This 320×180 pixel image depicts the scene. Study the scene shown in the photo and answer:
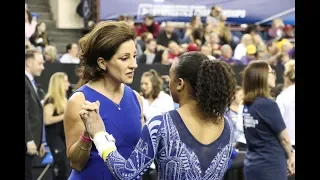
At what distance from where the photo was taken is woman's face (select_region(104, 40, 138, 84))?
2.76m

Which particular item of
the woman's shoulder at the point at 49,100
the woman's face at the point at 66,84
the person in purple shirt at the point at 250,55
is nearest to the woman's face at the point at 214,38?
the person in purple shirt at the point at 250,55

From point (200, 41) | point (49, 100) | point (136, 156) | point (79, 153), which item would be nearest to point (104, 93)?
point (79, 153)

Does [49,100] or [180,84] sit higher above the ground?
[180,84]

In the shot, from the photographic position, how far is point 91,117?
2.53 meters

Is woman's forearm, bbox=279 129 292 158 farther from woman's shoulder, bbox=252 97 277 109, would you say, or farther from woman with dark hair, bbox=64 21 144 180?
woman with dark hair, bbox=64 21 144 180

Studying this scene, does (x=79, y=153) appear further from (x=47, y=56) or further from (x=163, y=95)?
(x=47, y=56)

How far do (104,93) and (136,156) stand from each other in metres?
0.45

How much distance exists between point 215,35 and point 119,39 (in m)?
9.48

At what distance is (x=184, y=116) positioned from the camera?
2.63 m

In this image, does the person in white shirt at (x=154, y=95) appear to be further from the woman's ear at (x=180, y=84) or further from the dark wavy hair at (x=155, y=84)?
the woman's ear at (x=180, y=84)

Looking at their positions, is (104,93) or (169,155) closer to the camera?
(169,155)

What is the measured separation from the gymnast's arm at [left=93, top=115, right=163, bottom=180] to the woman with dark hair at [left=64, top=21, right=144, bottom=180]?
162 millimetres

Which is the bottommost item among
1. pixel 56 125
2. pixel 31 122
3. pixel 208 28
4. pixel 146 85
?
pixel 56 125
